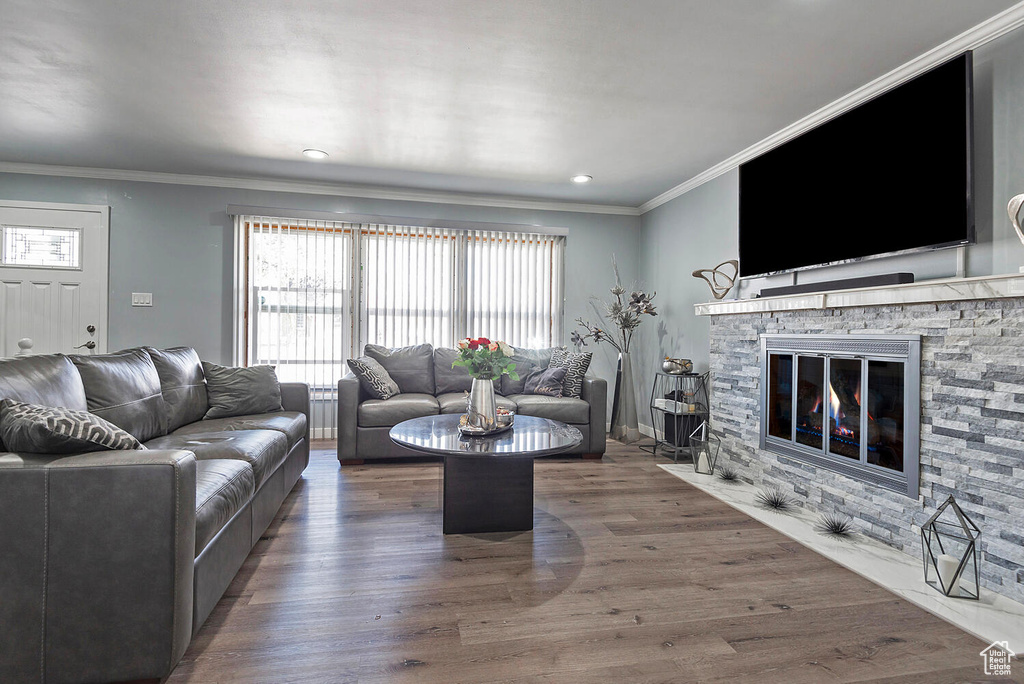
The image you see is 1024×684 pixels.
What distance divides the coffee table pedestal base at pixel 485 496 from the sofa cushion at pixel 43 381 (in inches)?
66.0

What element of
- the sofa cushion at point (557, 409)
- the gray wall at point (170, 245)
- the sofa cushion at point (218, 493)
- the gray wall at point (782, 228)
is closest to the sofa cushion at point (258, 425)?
the sofa cushion at point (218, 493)

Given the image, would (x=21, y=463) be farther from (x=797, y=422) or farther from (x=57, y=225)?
(x=57, y=225)

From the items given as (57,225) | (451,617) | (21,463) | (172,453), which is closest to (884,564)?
(451,617)

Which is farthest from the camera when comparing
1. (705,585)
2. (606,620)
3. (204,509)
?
(705,585)

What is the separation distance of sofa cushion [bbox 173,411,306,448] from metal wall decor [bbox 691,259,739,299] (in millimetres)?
3308

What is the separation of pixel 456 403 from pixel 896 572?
3013 millimetres

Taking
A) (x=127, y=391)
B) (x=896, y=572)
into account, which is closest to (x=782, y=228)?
(x=896, y=572)

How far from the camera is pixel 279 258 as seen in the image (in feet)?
16.4

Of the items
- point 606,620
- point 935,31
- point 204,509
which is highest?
point 935,31

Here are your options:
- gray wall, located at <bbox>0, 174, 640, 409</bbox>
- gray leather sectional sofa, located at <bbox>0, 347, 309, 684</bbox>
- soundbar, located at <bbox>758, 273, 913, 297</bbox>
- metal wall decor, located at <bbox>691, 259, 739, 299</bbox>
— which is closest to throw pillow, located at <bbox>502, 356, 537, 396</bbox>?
metal wall decor, located at <bbox>691, 259, 739, 299</bbox>

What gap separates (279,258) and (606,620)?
4.52 metres

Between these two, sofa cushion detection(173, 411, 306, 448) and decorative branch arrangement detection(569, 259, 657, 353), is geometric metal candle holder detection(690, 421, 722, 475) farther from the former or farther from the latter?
sofa cushion detection(173, 411, 306, 448)

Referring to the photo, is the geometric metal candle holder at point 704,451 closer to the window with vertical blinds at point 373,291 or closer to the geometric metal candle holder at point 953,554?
the geometric metal candle holder at point 953,554

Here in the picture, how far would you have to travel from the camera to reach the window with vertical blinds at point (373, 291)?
16.3 feet
